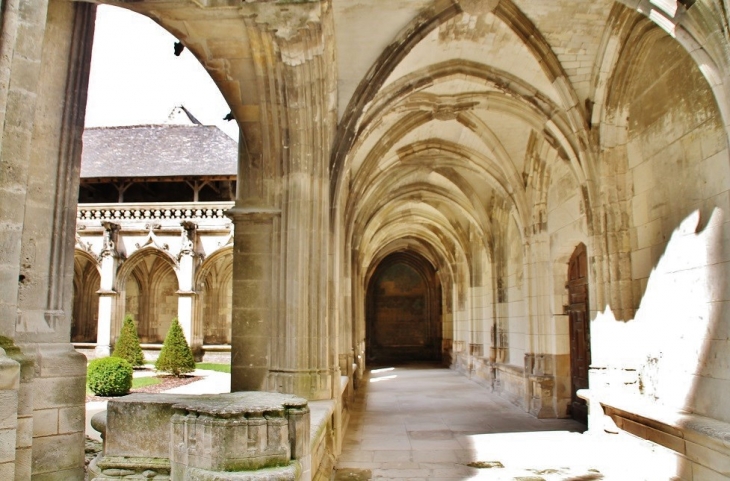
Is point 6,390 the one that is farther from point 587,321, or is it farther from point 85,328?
point 85,328

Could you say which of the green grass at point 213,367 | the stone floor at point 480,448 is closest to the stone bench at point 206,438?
the stone floor at point 480,448

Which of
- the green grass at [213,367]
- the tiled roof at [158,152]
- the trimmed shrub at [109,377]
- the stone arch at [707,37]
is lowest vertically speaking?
the green grass at [213,367]

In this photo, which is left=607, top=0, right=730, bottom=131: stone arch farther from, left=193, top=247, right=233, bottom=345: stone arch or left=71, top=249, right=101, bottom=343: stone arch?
left=71, top=249, right=101, bottom=343: stone arch

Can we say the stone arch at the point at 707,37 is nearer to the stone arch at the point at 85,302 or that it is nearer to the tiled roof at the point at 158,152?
the tiled roof at the point at 158,152

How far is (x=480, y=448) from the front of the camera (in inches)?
273

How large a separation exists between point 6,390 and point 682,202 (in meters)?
5.25

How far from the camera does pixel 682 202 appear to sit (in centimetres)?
534

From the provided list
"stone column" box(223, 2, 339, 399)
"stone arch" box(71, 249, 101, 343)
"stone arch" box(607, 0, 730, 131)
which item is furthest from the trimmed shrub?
"stone arch" box(71, 249, 101, 343)

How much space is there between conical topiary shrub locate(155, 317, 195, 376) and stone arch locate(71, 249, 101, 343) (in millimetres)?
7903

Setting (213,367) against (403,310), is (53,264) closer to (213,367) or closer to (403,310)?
(213,367)

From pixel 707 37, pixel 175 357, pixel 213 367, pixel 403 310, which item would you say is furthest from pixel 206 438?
pixel 403 310

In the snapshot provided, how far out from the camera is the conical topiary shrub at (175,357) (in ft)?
45.6

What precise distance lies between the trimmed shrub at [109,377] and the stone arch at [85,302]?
432 inches

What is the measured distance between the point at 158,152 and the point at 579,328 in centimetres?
1547
